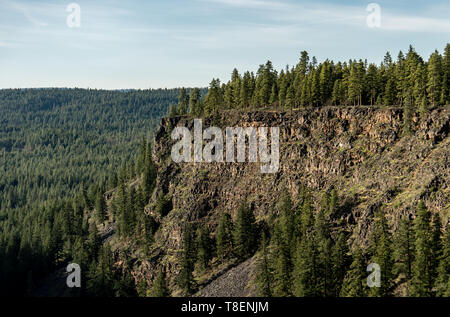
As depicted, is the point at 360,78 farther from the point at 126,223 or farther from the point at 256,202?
the point at 126,223

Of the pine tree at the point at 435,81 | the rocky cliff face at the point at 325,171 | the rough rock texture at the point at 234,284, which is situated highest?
the pine tree at the point at 435,81

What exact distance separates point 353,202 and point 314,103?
1434 inches

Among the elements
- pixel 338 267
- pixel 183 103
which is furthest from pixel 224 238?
pixel 183 103

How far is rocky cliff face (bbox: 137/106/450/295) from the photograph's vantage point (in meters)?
79.4

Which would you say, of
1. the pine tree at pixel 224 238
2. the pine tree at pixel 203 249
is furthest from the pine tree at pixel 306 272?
the pine tree at pixel 203 249

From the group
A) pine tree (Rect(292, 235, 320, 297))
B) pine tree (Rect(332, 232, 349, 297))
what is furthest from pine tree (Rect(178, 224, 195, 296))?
pine tree (Rect(332, 232, 349, 297))

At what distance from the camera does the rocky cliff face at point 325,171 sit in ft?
260

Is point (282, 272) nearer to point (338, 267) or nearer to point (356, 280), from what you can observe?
point (338, 267)

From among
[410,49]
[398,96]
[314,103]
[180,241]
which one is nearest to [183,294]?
[180,241]

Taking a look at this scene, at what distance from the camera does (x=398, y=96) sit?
99.6m

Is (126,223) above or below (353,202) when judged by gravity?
below

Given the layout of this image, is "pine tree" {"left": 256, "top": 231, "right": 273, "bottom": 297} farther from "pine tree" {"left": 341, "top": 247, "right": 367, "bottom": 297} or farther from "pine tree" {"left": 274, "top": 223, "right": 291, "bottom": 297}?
"pine tree" {"left": 341, "top": 247, "right": 367, "bottom": 297}

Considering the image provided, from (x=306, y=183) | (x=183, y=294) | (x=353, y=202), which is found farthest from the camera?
(x=306, y=183)

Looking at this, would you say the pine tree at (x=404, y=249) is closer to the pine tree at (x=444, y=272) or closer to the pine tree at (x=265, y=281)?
the pine tree at (x=444, y=272)
